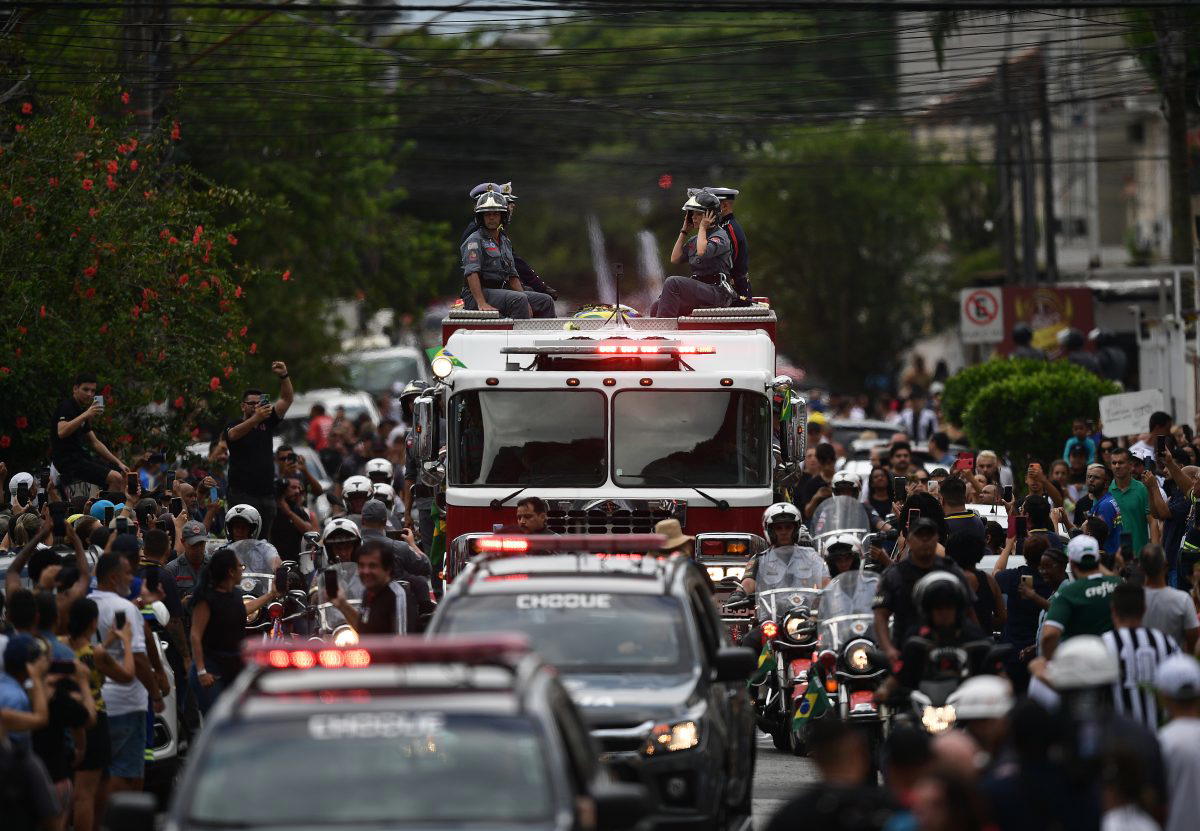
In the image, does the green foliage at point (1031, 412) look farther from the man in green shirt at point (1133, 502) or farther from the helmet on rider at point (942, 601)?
the helmet on rider at point (942, 601)

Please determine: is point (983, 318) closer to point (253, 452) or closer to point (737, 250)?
point (737, 250)

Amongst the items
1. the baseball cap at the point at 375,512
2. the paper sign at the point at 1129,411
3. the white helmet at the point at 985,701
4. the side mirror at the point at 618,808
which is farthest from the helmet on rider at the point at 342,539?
the paper sign at the point at 1129,411

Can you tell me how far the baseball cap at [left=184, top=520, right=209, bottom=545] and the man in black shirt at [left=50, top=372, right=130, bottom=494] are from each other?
1.80 meters

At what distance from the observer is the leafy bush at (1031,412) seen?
2633 centimetres

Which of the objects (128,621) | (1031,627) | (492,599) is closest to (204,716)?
(128,621)

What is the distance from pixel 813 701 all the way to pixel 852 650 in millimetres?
770

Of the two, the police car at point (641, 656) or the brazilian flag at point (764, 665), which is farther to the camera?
the brazilian flag at point (764, 665)

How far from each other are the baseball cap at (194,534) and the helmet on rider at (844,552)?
437 cm

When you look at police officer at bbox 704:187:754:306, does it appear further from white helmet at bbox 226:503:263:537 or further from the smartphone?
the smartphone

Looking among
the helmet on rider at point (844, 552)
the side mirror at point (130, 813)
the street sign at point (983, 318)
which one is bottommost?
the street sign at point (983, 318)

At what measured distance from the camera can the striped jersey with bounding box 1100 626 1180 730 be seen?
1048cm

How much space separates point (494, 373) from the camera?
1593 cm

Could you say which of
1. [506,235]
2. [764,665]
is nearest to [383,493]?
[506,235]

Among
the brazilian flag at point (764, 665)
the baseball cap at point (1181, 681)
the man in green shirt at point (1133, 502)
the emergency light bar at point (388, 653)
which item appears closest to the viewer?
the emergency light bar at point (388, 653)
